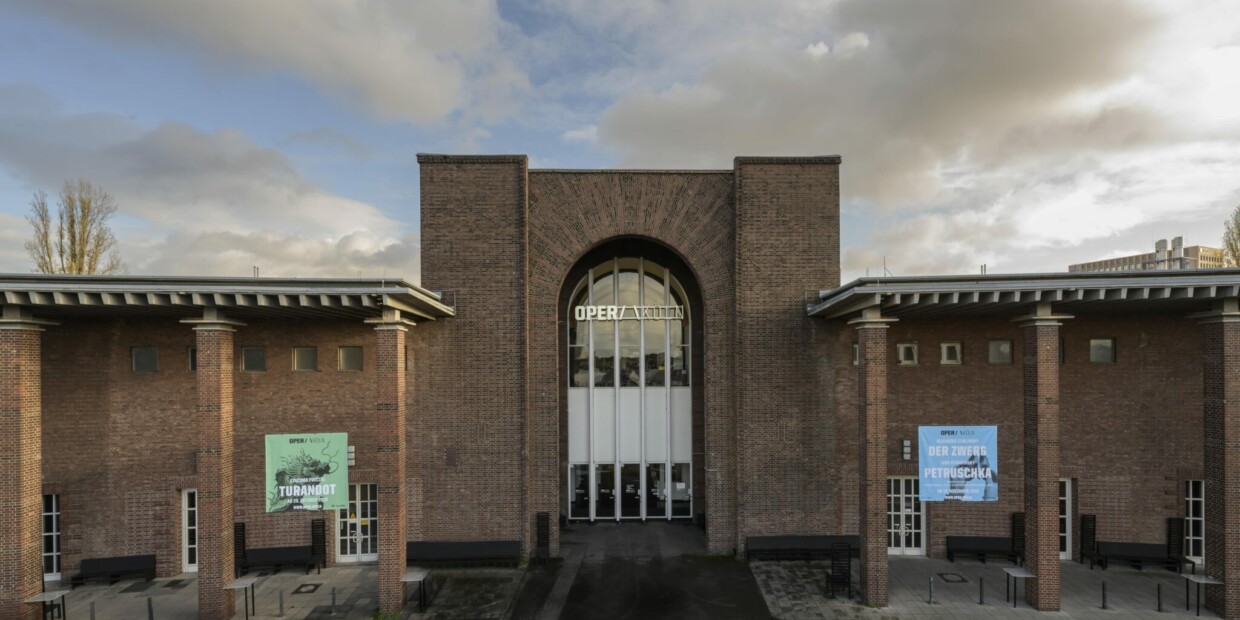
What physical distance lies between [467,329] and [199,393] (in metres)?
6.19

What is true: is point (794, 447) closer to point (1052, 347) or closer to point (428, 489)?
point (1052, 347)

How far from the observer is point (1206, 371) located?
12.6 meters

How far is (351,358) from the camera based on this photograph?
15250 millimetres

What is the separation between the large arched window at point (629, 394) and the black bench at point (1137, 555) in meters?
11.5

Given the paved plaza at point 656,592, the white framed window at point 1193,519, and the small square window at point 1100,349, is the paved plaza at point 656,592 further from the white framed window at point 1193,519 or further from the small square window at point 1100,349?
the small square window at point 1100,349

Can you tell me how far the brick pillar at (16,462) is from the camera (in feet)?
37.6

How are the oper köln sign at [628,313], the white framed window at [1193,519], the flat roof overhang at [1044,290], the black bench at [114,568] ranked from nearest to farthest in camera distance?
the flat roof overhang at [1044,290] < the black bench at [114,568] < the white framed window at [1193,519] < the oper köln sign at [628,313]

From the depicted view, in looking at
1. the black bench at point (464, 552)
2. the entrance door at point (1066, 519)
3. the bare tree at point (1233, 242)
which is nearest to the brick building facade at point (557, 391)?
the entrance door at point (1066, 519)

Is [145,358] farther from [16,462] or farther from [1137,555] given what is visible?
[1137,555]

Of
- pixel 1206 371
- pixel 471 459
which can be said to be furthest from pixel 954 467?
pixel 471 459

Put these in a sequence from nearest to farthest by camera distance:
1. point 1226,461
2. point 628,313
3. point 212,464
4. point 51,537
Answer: point 212,464, point 1226,461, point 51,537, point 628,313

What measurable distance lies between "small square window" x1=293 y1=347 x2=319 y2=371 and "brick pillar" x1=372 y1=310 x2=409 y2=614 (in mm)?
4201

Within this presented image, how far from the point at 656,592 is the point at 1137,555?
13193mm

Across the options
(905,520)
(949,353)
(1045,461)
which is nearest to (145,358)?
(905,520)
